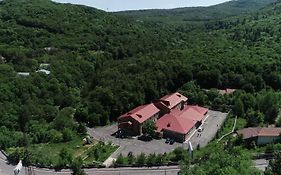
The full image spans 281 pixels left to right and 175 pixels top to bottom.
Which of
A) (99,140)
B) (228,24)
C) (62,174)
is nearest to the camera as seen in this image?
(62,174)

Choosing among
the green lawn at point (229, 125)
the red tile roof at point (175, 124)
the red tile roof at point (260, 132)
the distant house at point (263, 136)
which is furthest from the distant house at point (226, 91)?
the distant house at point (263, 136)

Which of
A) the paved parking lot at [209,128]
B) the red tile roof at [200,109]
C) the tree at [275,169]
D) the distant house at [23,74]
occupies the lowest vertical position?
the paved parking lot at [209,128]

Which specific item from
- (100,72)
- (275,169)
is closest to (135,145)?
(275,169)

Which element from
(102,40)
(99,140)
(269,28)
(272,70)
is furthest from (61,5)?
(99,140)

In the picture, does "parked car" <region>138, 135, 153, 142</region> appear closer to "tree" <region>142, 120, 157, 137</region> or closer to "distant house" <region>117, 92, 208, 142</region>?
"tree" <region>142, 120, 157, 137</region>

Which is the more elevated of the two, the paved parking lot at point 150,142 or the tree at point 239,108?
the tree at point 239,108

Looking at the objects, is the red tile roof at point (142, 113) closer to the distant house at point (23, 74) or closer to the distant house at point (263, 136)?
the distant house at point (263, 136)

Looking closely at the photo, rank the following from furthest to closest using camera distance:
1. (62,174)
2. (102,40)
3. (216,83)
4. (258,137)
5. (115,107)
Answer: (102,40) < (216,83) < (115,107) < (258,137) < (62,174)

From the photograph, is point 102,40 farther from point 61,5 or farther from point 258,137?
point 258,137
